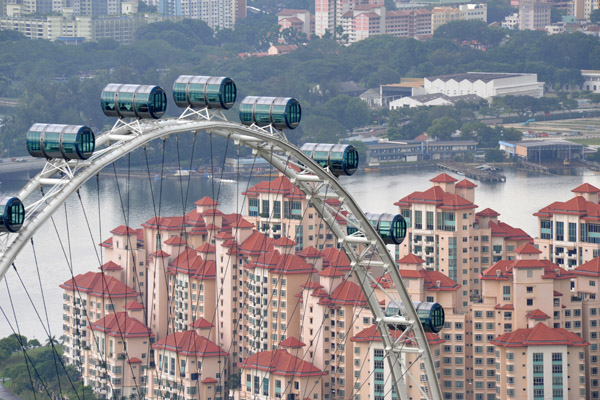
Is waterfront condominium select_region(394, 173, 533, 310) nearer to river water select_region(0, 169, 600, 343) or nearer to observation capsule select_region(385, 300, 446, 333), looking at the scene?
river water select_region(0, 169, 600, 343)

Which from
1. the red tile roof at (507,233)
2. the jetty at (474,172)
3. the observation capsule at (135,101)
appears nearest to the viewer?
the observation capsule at (135,101)

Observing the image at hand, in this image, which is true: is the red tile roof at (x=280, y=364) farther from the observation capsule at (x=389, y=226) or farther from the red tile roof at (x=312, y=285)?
the observation capsule at (x=389, y=226)

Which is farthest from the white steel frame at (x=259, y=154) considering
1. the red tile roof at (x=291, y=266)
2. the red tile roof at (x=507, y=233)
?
the red tile roof at (x=507, y=233)

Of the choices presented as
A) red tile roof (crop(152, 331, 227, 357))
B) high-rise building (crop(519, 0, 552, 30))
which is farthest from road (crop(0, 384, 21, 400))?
high-rise building (crop(519, 0, 552, 30))

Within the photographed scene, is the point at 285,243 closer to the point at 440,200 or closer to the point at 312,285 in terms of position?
the point at 312,285

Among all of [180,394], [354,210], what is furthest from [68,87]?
[354,210]
